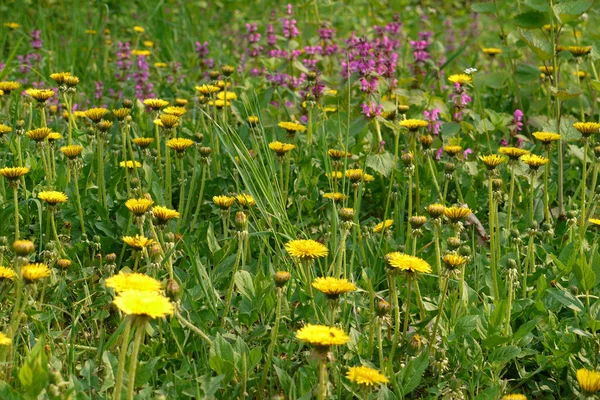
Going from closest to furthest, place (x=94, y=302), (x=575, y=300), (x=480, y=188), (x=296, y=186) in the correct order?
1. (x=575, y=300)
2. (x=94, y=302)
3. (x=296, y=186)
4. (x=480, y=188)

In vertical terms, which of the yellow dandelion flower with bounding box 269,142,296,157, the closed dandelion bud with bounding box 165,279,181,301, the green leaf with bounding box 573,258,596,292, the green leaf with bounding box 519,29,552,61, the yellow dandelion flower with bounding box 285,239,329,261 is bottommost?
the green leaf with bounding box 573,258,596,292

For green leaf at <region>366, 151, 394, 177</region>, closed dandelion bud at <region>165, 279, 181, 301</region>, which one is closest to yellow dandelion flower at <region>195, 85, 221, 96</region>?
green leaf at <region>366, 151, 394, 177</region>

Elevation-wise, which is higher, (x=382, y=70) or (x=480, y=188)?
(x=382, y=70)

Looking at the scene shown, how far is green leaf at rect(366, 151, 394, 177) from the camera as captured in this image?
2.94m

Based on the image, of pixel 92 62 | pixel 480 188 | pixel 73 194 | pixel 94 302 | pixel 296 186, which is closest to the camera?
pixel 94 302

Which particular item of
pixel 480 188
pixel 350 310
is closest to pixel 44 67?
pixel 480 188

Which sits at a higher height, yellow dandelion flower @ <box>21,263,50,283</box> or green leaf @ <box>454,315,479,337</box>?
yellow dandelion flower @ <box>21,263,50,283</box>

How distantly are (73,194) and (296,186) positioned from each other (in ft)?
2.47

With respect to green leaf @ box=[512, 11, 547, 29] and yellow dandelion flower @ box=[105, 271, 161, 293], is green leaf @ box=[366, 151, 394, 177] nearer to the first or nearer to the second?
green leaf @ box=[512, 11, 547, 29]

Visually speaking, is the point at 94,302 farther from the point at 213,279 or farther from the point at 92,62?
the point at 92,62

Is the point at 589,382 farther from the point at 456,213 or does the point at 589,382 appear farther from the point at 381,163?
the point at 381,163

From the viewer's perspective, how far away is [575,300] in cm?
214

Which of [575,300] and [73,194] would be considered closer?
[575,300]

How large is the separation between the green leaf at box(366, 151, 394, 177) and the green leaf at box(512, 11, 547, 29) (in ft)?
2.36
